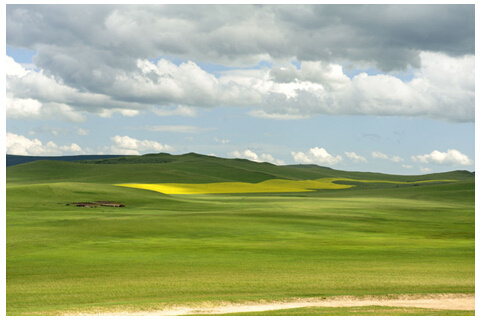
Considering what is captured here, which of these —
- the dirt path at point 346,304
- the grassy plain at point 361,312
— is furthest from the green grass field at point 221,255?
the grassy plain at point 361,312

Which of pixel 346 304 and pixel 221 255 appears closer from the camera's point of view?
pixel 346 304

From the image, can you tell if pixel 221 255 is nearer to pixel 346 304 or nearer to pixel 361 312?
pixel 346 304

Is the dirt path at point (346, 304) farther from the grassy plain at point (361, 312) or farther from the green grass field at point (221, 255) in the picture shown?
the green grass field at point (221, 255)

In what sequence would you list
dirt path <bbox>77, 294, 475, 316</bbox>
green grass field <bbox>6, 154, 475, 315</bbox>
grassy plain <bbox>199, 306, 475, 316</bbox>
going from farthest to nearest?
green grass field <bbox>6, 154, 475, 315</bbox> → dirt path <bbox>77, 294, 475, 316</bbox> → grassy plain <bbox>199, 306, 475, 316</bbox>

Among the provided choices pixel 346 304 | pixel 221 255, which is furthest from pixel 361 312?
pixel 221 255

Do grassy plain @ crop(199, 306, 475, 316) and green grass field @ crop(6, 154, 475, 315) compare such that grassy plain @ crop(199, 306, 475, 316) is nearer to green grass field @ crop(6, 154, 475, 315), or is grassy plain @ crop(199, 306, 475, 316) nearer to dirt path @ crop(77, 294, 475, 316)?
dirt path @ crop(77, 294, 475, 316)

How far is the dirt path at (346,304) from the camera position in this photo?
54.4 ft

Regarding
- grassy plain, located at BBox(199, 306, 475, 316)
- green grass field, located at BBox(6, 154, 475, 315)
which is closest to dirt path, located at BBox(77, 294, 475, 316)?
grassy plain, located at BBox(199, 306, 475, 316)

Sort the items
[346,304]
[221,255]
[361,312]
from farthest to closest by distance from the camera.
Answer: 1. [221,255]
2. [346,304]
3. [361,312]

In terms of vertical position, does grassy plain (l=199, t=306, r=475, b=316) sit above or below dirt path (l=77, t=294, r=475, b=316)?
above

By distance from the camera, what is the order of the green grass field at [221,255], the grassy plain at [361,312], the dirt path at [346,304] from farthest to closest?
the green grass field at [221,255]
the dirt path at [346,304]
the grassy plain at [361,312]

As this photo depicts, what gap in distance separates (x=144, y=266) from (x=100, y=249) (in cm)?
615

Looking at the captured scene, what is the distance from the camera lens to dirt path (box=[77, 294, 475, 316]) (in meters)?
16.6

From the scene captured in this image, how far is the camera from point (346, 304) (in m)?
17.7
